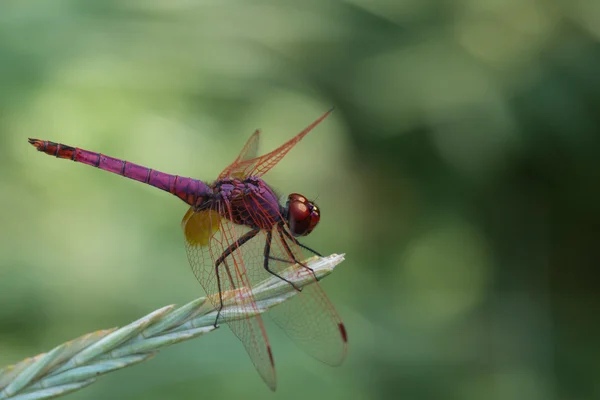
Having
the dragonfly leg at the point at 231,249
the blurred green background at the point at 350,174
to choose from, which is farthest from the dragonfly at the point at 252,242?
the blurred green background at the point at 350,174

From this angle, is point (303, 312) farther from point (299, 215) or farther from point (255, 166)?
point (255, 166)

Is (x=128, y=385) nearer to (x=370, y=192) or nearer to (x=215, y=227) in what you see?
(x=215, y=227)

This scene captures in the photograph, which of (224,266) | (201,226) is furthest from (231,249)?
(201,226)

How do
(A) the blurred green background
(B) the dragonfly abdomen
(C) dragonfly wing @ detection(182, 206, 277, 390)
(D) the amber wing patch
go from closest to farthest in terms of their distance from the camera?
(C) dragonfly wing @ detection(182, 206, 277, 390), (D) the amber wing patch, (B) the dragonfly abdomen, (A) the blurred green background

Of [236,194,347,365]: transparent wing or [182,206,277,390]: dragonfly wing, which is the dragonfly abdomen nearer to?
[182,206,277,390]: dragonfly wing

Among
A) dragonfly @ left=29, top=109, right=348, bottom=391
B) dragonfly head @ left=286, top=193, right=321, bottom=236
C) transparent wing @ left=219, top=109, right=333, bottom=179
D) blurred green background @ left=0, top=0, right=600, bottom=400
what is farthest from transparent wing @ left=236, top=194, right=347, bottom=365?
blurred green background @ left=0, top=0, right=600, bottom=400

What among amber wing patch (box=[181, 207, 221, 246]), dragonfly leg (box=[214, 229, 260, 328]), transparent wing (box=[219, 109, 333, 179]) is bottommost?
dragonfly leg (box=[214, 229, 260, 328])

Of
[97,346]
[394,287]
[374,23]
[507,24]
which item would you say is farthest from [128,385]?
[507,24]
